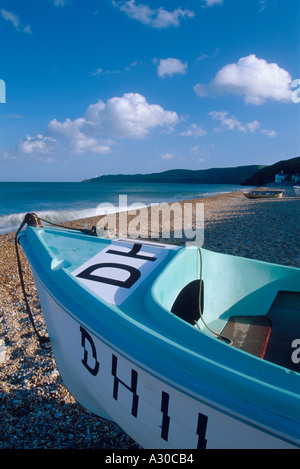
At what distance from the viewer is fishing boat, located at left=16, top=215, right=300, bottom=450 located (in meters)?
1.18

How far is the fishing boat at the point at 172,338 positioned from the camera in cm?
118

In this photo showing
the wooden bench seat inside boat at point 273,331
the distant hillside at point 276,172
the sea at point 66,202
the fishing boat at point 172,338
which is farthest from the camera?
the distant hillside at point 276,172

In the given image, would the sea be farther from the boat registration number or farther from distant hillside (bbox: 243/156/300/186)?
distant hillside (bbox: 243/156/300/186)

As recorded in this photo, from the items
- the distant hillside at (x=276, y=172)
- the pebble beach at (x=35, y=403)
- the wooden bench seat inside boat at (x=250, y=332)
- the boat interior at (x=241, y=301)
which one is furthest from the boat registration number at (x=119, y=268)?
the distant hillside at (x=276, y=172)

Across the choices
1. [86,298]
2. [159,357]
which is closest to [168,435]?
[159,357]

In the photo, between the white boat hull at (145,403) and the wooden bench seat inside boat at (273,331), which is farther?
the wooden bench seat inside boat at (273,331)

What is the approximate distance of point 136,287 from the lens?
209 cm

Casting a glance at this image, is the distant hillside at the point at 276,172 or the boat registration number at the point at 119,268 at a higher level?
the distant hillside at the point at 276,172

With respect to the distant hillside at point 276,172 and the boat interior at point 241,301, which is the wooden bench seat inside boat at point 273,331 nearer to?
the boat interior at point 241,301

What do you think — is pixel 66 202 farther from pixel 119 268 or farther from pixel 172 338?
pixel 172 338

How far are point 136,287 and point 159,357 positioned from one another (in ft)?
2.56

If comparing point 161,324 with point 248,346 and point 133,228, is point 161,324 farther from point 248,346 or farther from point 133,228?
point 133,228

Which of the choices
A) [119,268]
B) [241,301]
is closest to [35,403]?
[119,268]

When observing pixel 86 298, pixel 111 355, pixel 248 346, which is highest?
pixel 86 298
